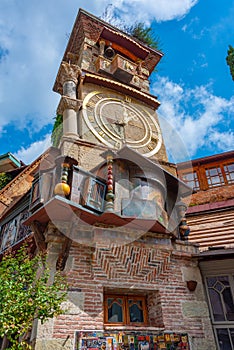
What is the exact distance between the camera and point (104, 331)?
15.7ft

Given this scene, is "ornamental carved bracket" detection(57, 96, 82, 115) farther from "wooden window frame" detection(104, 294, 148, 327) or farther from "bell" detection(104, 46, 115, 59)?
"wooden window frame" detection(104, 294, 148, 327)

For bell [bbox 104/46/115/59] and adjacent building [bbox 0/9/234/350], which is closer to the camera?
adjacent building [bbox 0/9/234/350]

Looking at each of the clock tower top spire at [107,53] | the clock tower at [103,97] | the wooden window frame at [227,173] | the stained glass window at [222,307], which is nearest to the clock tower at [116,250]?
the stained glass window at [222,307]

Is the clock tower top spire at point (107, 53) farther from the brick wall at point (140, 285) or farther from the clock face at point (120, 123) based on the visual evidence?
the brick wall at point (140, 285)

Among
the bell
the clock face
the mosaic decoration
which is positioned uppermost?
the bell

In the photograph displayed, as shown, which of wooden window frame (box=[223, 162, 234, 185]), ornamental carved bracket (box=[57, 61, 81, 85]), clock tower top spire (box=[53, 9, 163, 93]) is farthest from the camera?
wooden window frame (box=[223, 162, 234, 185])

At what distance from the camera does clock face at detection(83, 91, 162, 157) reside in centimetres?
822

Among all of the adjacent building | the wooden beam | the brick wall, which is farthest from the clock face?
the wooden beam

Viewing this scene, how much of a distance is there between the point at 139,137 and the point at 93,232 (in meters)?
4.31

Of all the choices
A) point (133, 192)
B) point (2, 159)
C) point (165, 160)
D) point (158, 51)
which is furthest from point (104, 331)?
point (158, 51)

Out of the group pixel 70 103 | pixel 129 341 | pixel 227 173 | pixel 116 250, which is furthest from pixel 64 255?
pixel 227 173

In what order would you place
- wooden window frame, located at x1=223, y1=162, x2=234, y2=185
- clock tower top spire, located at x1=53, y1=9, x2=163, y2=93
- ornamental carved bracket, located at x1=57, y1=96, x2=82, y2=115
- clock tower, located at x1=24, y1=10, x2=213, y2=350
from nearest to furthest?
clock tower, located at x1=24, y1=10, x2=213, y2=350
ornamental carved bracket, located at x1=57, y1=96, x2=82, y2=115
clock tower top spire, located at x1=53, y1=9, x2=163, y2=93
wooden window frame, located at x1=223, y1=162, x2=234, y2=185

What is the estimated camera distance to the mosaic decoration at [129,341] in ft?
15.0

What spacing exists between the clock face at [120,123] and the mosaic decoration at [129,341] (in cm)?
477
